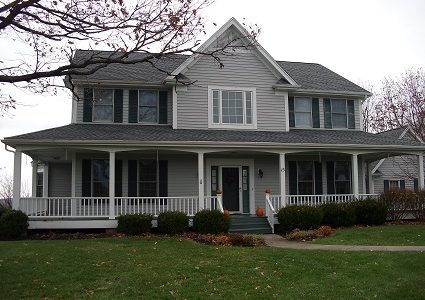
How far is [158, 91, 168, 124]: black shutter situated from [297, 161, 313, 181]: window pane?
6181mm

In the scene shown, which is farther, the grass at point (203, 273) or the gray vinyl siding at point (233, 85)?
the gray vinyl siding at point (233, 85)

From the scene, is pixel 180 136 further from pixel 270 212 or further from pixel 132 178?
pixel 270 212

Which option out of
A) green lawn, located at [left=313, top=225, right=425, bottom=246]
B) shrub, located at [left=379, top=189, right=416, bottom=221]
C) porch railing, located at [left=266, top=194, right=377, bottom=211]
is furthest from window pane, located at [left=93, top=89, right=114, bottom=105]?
shrub, located at [left=379, top=189, right=416, bottom=221]

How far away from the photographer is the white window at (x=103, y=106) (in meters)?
19.8

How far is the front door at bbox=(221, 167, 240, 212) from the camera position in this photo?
19.7 metres

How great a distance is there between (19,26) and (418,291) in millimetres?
9932

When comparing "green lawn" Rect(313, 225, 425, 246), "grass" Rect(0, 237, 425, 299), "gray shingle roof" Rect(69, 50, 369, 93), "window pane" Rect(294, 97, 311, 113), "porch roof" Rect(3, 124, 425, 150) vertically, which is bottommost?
"grass" Rect(0, 237, 425, 299)

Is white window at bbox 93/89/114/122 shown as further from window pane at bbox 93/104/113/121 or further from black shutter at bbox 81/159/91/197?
black shutter at bbox 81/159/91/197

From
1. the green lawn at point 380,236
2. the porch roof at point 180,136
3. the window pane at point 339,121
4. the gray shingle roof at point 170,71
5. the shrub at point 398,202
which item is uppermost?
the gray shingle roof at point 170,71

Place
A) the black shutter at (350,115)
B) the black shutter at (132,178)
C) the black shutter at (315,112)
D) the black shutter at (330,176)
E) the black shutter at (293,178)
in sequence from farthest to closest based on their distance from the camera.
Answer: the black shutter at (350,115) < the black shutter at (315,112) < the black shutter at (330,176) < the black shutter at (293,178) < the black shutter at (132,178)

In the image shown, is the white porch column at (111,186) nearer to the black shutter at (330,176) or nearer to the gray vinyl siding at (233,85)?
the gray vinyl siding at (233,85)

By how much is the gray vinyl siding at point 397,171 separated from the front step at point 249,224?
50.8 feet

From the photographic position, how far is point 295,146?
60.3 feet

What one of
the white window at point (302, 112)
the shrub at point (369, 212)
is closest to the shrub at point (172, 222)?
the shrub at point (369, 212)
